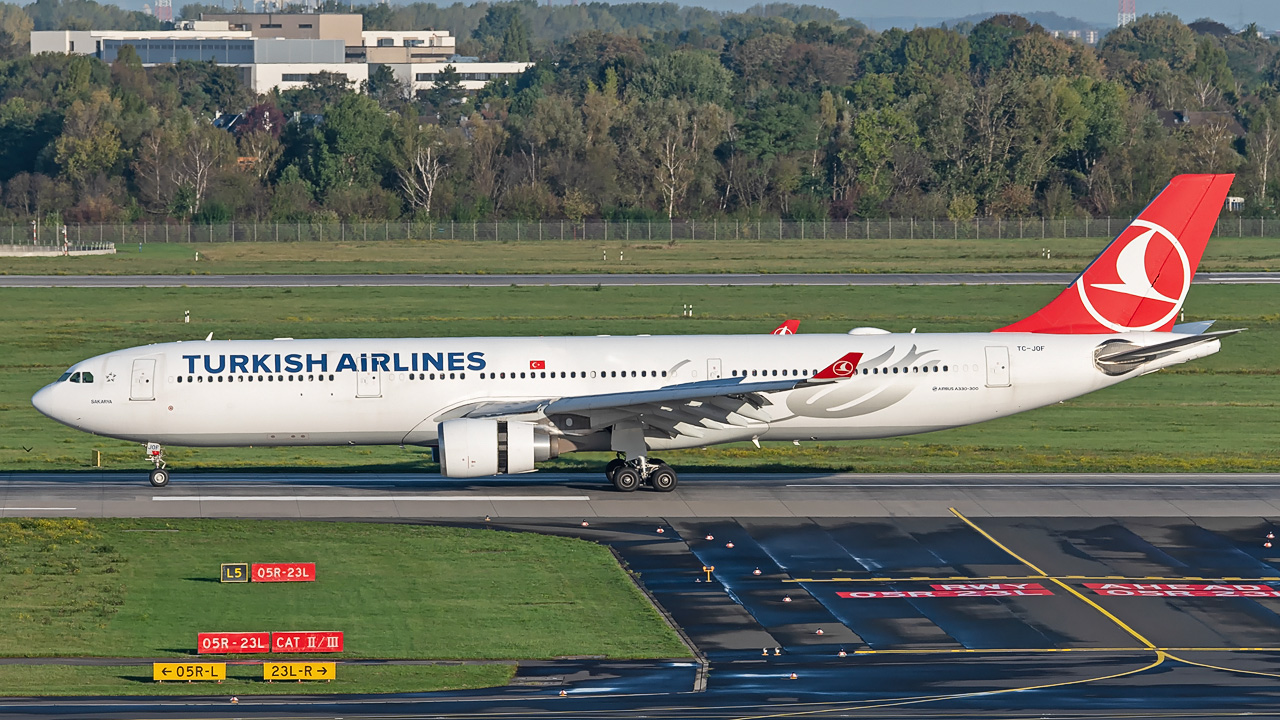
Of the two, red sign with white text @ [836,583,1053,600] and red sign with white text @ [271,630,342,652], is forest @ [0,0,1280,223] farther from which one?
red sign with white text @ [271,630,342,652]

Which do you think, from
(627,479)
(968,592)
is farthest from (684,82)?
(968,592)

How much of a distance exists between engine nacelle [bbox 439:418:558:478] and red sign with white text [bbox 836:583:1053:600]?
33.2 feet

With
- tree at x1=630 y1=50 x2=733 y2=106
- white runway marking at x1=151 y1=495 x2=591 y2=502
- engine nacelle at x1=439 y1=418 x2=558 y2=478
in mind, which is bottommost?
white runway marking at x1=151 y1=495 x2=591 y2=502

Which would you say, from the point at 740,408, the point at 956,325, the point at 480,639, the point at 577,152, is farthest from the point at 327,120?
the point at 480,639

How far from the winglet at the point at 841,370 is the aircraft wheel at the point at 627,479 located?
205 inches

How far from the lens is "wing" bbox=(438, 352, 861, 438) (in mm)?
37750

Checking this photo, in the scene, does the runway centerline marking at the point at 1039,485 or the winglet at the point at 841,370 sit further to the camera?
the runway centerline marking at the point at 1039,485

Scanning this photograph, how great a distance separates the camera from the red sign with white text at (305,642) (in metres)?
24.8

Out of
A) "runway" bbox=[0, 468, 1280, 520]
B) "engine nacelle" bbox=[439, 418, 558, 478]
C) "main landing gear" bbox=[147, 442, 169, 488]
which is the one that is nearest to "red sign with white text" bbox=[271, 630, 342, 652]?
"runway" bbox=[0, 468, 1280, 520]

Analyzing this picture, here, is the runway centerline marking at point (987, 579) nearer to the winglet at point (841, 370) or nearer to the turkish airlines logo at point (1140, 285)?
the winglet at point (841, 370)

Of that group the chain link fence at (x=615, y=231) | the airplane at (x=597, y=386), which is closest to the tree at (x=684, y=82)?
the chain link fence at (x=615, y=231)

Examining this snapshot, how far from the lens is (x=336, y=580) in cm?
3075

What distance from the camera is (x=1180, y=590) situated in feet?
98.9

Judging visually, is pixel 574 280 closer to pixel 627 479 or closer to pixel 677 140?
pixel 627 479
